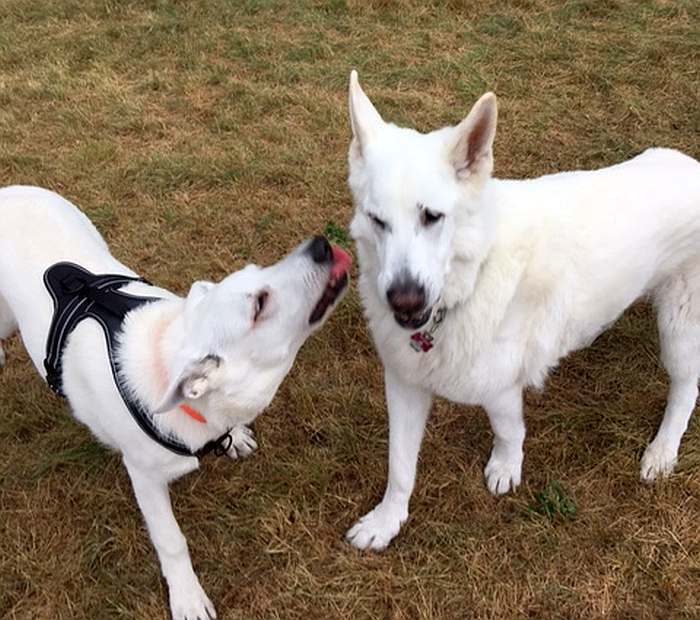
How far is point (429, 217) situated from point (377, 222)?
18 centimetres

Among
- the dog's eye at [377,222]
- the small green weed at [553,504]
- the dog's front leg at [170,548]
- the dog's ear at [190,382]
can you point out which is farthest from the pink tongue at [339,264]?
the small green weed at [553,504]

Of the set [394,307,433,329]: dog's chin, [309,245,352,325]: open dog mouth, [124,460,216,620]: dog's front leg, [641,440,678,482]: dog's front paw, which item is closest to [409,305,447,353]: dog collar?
[394,307,433,329]: dog's chin

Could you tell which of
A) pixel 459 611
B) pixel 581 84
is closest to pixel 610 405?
pixel 459 611

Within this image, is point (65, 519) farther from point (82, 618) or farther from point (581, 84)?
point (581, 84)

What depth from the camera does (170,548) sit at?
2.74 meters

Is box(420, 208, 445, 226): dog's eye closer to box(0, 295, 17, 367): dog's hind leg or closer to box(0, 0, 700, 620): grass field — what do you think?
box(0, 0, 700, 620): grass field

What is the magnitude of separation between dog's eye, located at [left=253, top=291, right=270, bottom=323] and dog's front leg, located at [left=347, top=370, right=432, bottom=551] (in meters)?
0.74

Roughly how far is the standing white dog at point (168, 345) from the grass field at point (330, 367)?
0.50m

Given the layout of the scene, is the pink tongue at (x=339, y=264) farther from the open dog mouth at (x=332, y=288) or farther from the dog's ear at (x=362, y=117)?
the dog's ear at (x=362, y=117)

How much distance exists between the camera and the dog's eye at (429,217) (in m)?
2.25

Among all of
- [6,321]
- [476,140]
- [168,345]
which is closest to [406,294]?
[476,140]

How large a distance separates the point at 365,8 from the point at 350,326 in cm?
A: 418

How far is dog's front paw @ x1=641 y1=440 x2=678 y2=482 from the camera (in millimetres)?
3134

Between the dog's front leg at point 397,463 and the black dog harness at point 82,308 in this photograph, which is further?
the dog's front leg at point 397,463
